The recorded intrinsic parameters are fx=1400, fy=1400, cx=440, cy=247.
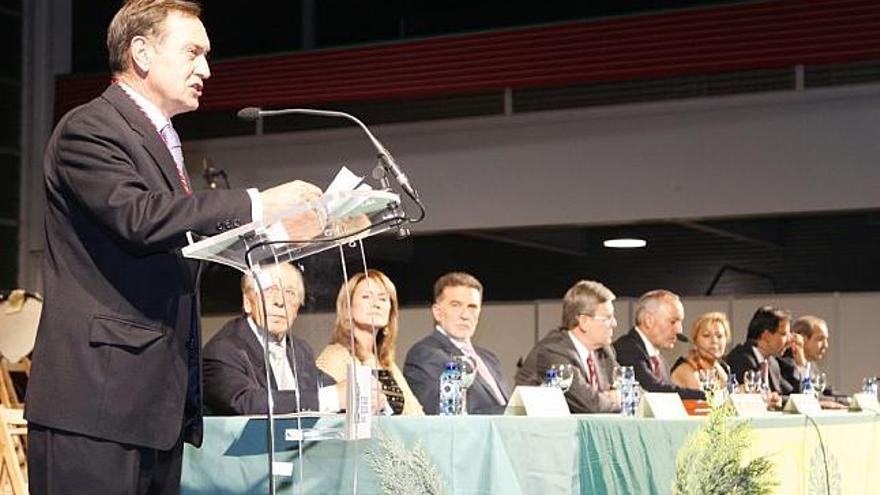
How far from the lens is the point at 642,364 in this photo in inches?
263

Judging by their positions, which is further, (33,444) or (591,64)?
(591,64)

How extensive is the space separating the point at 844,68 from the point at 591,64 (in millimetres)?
1679

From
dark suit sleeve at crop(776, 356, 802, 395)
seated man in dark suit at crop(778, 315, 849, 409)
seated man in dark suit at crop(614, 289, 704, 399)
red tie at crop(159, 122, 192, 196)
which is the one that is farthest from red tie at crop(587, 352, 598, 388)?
red tie at crop(159, 122, 192, 196)

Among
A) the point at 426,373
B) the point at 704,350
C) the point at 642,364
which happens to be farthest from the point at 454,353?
the point at 704,350

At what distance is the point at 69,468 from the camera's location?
213 cm

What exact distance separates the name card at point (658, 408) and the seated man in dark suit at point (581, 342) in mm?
1618

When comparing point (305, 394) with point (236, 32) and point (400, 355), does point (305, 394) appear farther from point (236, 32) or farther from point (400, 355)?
point (236, 32)

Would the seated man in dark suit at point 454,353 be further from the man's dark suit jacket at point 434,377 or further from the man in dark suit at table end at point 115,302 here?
the man in dark suit at table end at point 115,302

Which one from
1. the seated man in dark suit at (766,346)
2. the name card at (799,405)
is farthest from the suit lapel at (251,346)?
the seated man in dark suit at (766,346)

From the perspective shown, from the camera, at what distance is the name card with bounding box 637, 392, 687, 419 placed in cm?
382

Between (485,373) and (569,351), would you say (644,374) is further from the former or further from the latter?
(485,373)

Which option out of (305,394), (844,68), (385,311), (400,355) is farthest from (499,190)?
(305,394)

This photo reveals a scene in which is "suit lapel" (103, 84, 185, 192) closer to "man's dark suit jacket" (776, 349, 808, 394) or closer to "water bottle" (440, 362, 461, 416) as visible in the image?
"water bottle" (440, 362, 461, 416)

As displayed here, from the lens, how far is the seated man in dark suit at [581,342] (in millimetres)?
5715
